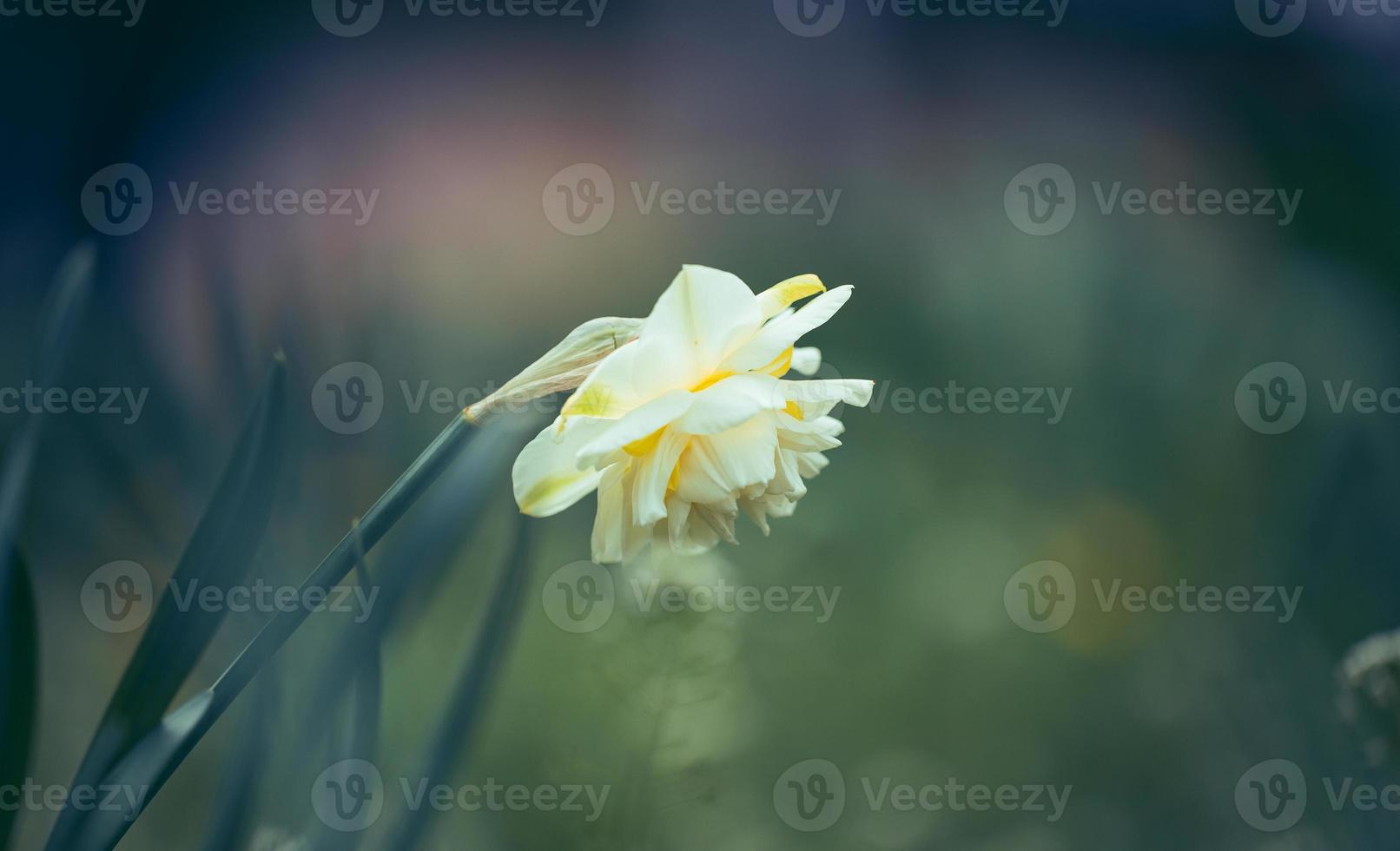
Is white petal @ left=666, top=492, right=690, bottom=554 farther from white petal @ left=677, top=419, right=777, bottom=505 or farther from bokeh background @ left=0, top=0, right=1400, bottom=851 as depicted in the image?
bokeh background @ left=0, top=0, right=1400, bottom=851

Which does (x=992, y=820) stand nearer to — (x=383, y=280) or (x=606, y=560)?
(x=606, y=560)

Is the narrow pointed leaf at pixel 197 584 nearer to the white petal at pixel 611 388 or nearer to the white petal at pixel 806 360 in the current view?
the white petal at pixel 611 388

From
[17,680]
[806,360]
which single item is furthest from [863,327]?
[17,680]

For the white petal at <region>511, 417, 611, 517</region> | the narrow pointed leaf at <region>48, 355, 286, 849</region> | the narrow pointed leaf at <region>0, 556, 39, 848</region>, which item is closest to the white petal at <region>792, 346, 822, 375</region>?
the white petal at <region>511, 417, 611, 517</region>

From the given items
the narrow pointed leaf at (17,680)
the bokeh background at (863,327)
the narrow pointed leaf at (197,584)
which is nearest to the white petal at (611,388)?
the narrow pointed leaf at (197,584)

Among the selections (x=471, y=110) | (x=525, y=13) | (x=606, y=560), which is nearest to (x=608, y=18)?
(x=525, y=13)

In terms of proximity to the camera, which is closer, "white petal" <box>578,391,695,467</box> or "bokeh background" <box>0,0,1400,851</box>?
"white petal" <box>578,391,695,467</box>
